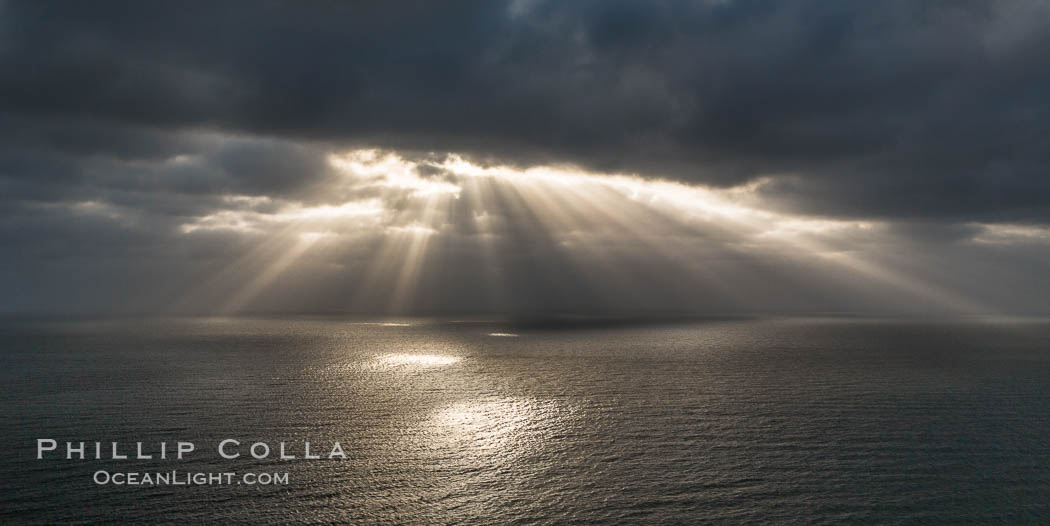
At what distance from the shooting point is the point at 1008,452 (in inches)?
2355

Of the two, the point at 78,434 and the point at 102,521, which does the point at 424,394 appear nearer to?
the point at 78,434

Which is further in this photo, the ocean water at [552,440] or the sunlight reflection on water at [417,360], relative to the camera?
the sunlight reflection on water at [417,360]

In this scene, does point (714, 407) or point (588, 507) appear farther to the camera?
point (714, 407)

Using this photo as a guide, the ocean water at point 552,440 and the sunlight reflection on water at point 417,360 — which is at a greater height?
the ocean water at point 552,440

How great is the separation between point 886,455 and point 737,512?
25.2 metres

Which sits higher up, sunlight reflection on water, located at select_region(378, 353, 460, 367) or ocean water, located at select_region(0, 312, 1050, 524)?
ocean water, located at select_region(0, 312, 1050, 524)

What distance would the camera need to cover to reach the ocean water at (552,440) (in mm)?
44438

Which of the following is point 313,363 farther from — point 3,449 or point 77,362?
point 3,449

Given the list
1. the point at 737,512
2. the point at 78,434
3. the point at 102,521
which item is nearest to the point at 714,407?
the point at 737,512

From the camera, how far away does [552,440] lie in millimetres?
64938

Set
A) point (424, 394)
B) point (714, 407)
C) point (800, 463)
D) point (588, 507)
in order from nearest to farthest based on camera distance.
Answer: point (588, 507), point (800, 463), point (714, 407), point (424, 394)

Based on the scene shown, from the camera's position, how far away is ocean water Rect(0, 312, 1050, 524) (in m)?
44.4

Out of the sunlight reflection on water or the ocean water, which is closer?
the ocean water

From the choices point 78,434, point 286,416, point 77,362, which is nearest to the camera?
point 78,434
